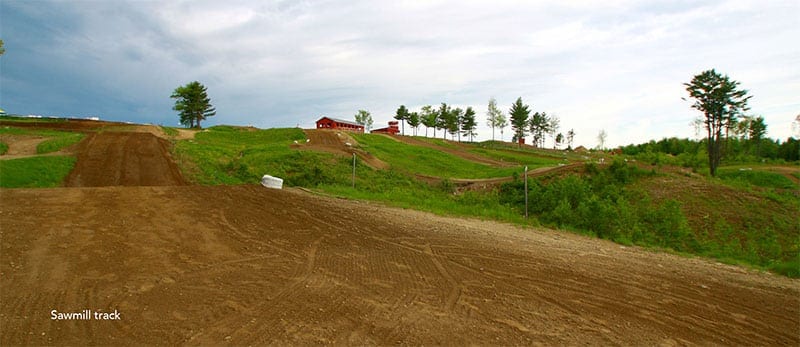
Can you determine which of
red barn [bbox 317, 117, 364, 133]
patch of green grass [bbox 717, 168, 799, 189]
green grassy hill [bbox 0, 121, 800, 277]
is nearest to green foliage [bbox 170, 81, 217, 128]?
red barn [bbox 317, 117, 364, 133]

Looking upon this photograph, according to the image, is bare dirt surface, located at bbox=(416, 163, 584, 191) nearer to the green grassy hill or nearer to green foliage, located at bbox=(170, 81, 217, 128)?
the green grassy hill

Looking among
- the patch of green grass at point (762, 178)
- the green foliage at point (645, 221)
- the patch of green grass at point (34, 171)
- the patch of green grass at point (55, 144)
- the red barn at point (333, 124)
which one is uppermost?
the red barn at point (333, 124)

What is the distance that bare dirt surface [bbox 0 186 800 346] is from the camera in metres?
4.32

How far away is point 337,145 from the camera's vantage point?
33781mm

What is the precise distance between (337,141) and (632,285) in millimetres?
32616

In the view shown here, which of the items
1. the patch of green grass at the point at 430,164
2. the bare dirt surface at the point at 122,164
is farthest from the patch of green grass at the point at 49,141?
the patch of green grass at the point at 430,164

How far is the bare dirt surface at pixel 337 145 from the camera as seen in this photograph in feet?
88.3

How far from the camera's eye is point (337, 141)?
→ 3712 cm

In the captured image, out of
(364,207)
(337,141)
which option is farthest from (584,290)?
(337,141)

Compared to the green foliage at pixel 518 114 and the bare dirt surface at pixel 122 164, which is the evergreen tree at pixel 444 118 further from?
the bare dirt surface at pixel 122 164

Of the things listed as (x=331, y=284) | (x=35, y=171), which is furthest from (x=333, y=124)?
(x=331, y=284)

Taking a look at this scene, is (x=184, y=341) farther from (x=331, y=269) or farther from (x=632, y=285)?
(x=632, y=285)

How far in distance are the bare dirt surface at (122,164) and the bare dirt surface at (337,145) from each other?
30.1 ft

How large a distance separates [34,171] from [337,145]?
67.1ft
